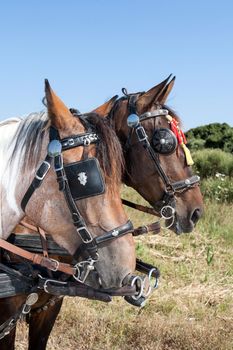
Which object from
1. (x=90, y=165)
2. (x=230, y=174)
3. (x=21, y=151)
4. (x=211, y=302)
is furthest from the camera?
(x=230, y=174)

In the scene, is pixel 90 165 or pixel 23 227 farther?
pixel 23 227

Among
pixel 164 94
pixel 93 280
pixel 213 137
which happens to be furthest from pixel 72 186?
pixel 213 137

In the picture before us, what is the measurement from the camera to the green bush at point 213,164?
13547mm

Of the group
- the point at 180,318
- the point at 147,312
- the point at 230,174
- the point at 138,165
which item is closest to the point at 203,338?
the point at 180,318

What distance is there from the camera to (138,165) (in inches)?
140

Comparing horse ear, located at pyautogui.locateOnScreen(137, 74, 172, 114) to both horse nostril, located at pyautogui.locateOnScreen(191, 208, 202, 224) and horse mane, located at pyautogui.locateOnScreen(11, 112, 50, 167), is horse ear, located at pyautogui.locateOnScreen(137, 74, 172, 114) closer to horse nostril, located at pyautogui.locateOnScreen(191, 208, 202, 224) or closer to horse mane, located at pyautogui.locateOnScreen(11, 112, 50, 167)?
horse nostril, located at pyautogui.locateOnScreen(191, 208, 202, 224)

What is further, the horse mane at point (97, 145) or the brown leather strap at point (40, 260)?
the brown leather strap at point (40, 260)

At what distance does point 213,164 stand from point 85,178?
40.1ft

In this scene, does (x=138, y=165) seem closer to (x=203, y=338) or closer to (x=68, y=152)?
(x=68, y=152)

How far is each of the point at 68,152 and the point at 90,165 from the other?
123 mm

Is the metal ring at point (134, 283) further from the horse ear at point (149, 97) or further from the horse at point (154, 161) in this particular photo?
the horse ear at point (149, 97)

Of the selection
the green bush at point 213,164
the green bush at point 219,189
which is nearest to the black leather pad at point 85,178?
the green bush at point 219,189

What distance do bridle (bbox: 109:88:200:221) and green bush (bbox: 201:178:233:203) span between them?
698 cm

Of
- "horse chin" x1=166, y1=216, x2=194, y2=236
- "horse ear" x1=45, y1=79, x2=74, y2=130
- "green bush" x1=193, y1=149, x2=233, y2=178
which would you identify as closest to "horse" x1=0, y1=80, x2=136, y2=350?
"horse ear" x1=45, y1=79, x2=74, y2=130
